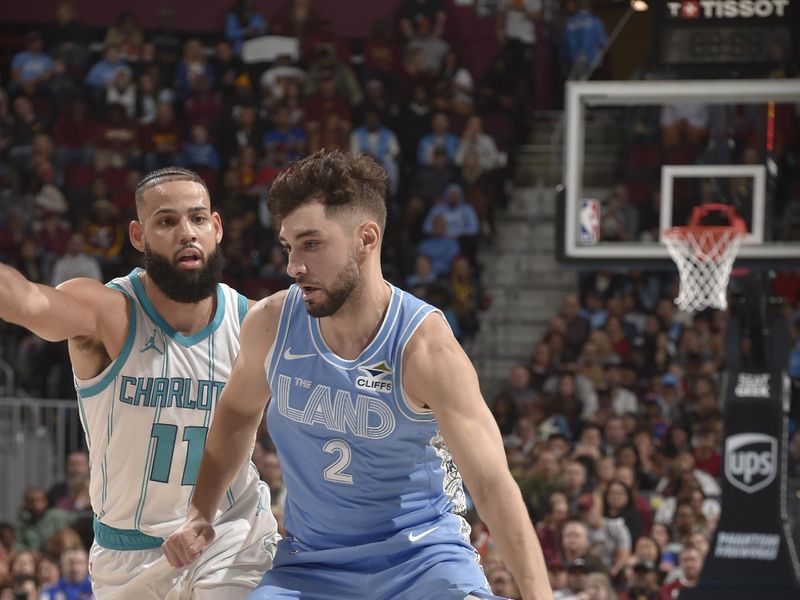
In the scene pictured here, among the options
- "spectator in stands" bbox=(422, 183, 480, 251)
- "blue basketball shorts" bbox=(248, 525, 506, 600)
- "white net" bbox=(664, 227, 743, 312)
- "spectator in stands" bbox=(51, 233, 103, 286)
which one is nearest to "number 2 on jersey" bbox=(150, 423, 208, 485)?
"blue basketball shorts" bbox=(248, 525, 506, 600)

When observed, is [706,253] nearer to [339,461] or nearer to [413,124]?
[339,461]

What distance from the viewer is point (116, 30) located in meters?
16.9

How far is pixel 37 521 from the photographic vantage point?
11.3 metres

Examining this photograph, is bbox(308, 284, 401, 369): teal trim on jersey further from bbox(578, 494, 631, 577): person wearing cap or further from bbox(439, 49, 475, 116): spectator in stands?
bbox(439, 49, 475, 116): spectator in stands

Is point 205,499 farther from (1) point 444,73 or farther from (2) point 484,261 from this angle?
(1) point 444,73

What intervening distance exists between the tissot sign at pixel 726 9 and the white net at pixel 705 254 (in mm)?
1340

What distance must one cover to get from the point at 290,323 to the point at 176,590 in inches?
43.5

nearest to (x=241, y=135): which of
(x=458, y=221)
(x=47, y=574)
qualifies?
(x=458, y=221)

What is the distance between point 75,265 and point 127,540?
9.49 meters

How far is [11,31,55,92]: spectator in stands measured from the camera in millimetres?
16469

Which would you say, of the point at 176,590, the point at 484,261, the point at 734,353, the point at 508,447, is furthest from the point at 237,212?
the point at 176,590

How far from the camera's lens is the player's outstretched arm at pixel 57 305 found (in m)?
4.26

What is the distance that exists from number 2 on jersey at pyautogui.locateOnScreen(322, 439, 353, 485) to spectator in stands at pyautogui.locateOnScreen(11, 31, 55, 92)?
524 inches

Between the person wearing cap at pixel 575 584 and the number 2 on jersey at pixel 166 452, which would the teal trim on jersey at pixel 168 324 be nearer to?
the number 2 on jersey at pixel 166 452
